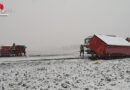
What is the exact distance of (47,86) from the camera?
659 cm

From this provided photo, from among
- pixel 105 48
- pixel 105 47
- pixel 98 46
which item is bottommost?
pixel 105 48

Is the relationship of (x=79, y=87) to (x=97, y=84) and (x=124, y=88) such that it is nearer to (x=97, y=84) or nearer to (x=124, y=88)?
(x=97, y=84)

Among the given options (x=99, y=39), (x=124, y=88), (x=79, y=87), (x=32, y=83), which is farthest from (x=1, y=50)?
(x=124, y=88)

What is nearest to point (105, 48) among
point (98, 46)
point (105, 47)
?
point (105, 47)

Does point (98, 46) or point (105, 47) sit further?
point (98, 46)

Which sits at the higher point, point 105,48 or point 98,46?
point 98,46

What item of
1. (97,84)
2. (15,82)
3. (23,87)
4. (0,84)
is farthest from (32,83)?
(97,84)

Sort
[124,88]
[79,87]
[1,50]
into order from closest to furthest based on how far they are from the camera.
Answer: [124,88] → [79,87] → [1,50]

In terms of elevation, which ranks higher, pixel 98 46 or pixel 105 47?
pixel 98 46

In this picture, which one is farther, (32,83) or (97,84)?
(32,83)

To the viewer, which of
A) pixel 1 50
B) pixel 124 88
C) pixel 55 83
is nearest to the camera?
pixel 124 88

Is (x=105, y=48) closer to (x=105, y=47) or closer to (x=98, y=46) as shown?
(x=105, y=47)

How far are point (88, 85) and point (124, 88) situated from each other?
1721mm

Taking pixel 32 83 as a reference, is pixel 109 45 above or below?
above
